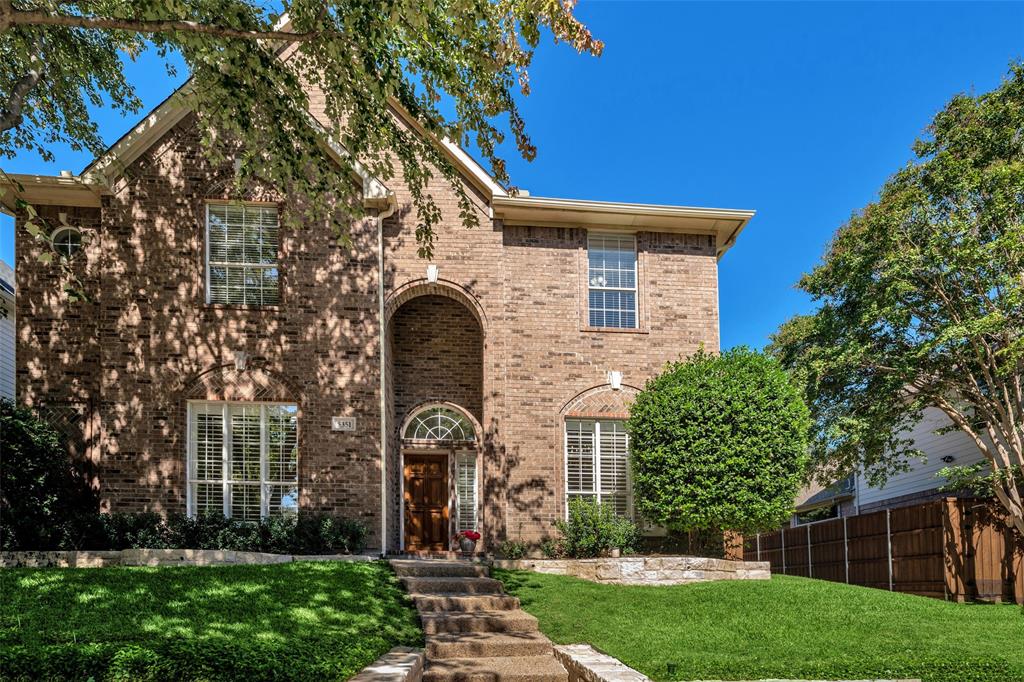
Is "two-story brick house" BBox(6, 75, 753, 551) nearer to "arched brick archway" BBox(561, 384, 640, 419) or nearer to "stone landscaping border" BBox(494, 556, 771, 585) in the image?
"arched brick archway" BBox(561, 384, 640, 419)

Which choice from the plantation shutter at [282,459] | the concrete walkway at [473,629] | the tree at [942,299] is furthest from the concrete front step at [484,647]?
the tree at [942,299]

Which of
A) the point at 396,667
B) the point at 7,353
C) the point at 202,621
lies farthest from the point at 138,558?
the point at 7,353

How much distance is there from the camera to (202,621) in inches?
345

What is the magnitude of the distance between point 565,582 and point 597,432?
A: 3794 millimetres

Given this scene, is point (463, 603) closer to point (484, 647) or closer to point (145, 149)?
point (484, 647)

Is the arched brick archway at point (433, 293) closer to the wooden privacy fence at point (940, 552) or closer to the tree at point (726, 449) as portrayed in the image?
the tree at point (726, 449)

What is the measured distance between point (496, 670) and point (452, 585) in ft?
10.6

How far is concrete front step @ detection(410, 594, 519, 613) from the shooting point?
35.4 feet

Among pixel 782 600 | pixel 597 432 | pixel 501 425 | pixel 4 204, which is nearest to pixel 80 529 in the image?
pixel 4 204

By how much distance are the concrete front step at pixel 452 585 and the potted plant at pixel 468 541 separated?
9.70 ft

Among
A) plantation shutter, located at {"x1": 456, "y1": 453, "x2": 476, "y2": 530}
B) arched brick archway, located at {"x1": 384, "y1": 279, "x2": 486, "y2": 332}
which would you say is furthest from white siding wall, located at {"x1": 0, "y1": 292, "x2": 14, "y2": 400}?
plantation shutter, located at {"x1": 456, "y1": 453, "x2": 476, "y2": 530}

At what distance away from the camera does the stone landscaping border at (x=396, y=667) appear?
7.21m

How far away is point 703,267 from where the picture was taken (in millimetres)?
16625

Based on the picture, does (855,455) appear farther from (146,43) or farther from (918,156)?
(146,43)
